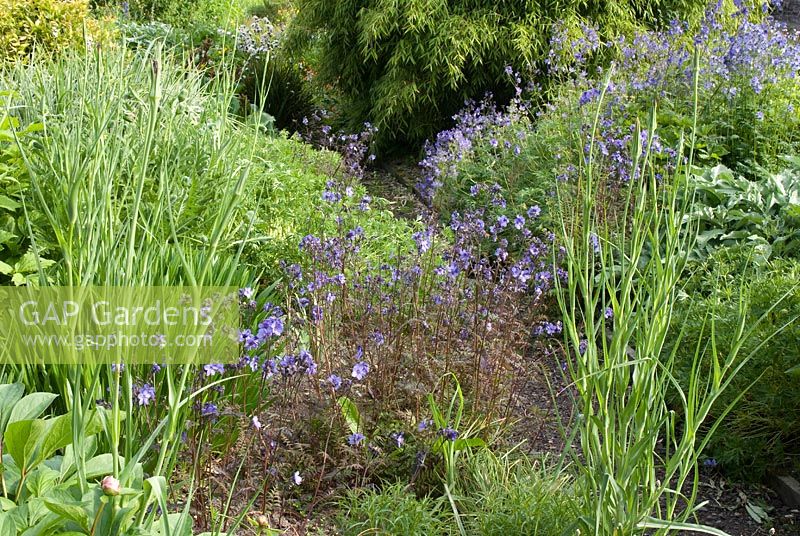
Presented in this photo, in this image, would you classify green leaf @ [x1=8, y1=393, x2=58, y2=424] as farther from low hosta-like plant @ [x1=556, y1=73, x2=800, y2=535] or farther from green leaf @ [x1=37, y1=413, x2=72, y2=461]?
low hosta-like plant @ [x1=556, y1=73, x2=800, y2=535]

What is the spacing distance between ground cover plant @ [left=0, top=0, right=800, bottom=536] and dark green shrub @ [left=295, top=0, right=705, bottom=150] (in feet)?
3.07

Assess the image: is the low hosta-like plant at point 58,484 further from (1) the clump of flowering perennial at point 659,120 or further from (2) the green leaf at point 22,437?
(1) the clump of flowering perennial at point 659,120

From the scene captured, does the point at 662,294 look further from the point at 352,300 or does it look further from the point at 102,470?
the point at 352,300

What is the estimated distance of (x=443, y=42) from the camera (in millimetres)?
6996

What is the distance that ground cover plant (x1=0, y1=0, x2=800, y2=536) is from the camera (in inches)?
70.3

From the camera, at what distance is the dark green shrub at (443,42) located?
23.0 ft

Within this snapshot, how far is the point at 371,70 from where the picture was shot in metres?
7.94

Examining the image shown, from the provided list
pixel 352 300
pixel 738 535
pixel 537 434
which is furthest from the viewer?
pixel 352 300

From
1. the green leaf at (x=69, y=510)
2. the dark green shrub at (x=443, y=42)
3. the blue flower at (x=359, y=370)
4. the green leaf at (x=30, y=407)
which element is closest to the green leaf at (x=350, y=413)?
the blue flower at (x=359, y=370)

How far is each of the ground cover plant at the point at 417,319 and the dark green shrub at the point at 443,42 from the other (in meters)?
0.94

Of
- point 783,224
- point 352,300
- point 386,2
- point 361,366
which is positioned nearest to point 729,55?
point 783,224

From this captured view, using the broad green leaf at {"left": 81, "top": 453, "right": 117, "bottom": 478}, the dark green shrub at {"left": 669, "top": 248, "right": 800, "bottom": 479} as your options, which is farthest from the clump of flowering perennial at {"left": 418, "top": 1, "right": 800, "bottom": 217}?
the broad green leaf at {"left": 81, "top": 453, "right": 117, "bottom": 478}

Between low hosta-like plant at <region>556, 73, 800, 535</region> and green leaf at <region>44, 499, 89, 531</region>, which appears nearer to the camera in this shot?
green leaf at <region>44, 499, 89, 531</region>

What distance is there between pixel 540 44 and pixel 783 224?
11.6 ft
